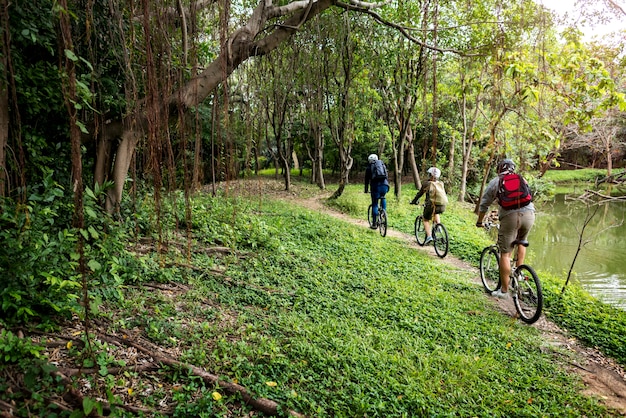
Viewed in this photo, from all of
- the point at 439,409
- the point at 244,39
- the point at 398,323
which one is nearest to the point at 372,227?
the point at 398,323

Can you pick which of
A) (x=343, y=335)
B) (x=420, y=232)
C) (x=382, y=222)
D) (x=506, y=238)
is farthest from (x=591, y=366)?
(x=382, y=222)

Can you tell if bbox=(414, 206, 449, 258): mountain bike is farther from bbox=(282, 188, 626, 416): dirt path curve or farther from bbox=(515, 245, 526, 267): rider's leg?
bbox=(515, 245, 526, 267): rider's leg

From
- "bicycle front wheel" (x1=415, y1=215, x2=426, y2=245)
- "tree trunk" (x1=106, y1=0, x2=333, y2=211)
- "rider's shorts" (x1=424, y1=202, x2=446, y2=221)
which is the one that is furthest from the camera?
"bicycle front wheel" (x1=415, y1=215, x2=426, y2=245)

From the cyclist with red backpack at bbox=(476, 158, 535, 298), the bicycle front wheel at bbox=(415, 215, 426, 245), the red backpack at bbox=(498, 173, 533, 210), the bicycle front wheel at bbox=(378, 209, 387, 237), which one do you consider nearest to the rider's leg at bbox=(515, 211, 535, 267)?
the cyclist with red backpack at bbox=(476, 158, 535, 298)

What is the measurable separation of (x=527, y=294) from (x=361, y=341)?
247 cm

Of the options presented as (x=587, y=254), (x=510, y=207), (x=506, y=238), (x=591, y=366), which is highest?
(x=510, y=207)

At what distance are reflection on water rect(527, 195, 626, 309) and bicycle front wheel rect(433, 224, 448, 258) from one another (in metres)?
2.10

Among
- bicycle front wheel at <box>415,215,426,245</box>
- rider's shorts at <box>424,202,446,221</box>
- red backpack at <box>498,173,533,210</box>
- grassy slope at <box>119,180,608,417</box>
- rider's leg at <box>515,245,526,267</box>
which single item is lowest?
grassy slope at <box>119,180,608,417</box>

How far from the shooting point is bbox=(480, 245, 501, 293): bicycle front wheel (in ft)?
20.1

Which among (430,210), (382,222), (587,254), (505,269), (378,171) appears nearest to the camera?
(505,269)

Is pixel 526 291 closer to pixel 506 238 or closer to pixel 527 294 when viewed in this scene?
pixel 527 294

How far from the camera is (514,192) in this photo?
5.00 m

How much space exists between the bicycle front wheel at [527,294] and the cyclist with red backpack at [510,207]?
0.20 meters

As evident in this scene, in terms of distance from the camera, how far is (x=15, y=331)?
2701 mm
